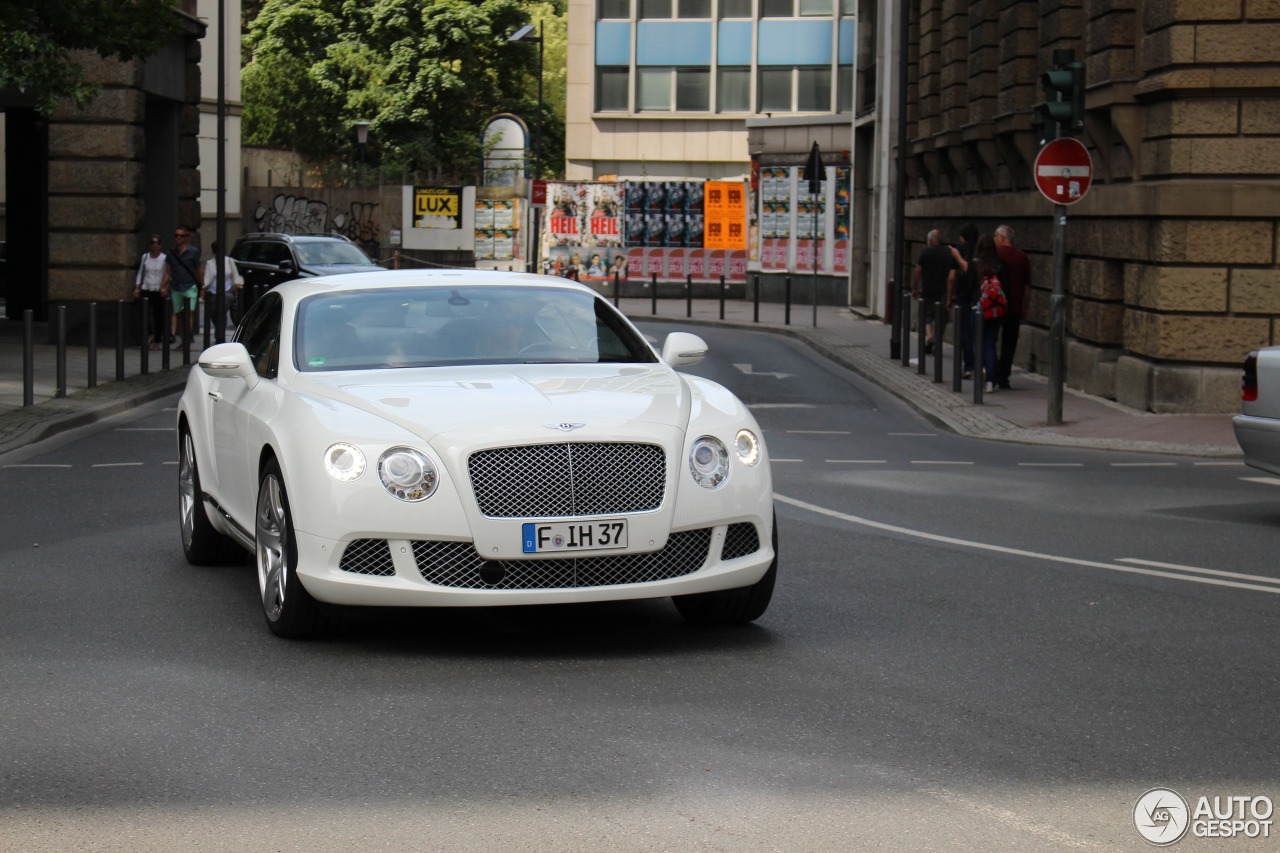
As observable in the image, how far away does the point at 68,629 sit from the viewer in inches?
312

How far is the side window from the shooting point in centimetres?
860

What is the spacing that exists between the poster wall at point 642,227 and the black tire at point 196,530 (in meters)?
41.4

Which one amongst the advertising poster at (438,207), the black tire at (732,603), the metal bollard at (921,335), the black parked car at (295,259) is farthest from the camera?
the advertising poster at (438,207)

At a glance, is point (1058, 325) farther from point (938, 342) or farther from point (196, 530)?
point (196, 530)

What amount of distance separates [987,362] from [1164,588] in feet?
44.8

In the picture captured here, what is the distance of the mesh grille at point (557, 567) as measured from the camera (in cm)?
716

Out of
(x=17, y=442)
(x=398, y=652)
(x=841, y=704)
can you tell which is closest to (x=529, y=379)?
(x=398, y=652)

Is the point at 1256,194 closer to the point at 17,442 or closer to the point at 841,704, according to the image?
the point at 17,442

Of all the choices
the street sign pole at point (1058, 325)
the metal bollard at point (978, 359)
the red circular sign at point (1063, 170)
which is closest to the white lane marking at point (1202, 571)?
the street sign pole at point (1058, 325)

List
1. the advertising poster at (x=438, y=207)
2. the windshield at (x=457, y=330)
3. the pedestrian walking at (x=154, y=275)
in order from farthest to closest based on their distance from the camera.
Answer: the advertising poster at (x=438, y=207), the pedestrian walking at (x=154, y=275), the windshield at (x=457, y=330)

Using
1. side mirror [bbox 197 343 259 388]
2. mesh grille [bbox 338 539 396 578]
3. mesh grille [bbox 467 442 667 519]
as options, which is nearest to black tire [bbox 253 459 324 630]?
mesh grille [bbox 338 539 396 578]

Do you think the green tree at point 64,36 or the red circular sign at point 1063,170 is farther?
the green tree at point 64,36

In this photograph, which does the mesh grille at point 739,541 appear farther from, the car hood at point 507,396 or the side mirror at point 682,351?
the side mirror at point 682,351

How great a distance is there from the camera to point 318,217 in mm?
61438
